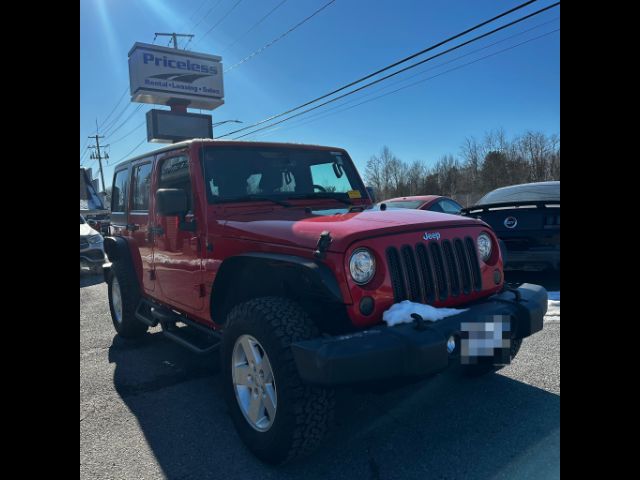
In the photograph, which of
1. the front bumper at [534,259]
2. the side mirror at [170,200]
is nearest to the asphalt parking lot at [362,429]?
the side mirror at [170,200]

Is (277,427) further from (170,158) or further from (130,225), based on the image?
(130,225)

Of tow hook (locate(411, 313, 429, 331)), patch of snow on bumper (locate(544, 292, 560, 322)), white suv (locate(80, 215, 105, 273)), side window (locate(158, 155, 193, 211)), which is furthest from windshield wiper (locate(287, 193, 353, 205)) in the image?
white suv (locate(80, 215, 105, 273))

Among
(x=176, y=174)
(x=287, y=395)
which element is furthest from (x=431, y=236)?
(x=176, y=174)

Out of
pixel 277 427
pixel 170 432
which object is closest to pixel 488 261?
pixel 277 427

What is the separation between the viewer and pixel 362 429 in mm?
2889

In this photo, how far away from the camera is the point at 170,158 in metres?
3.87

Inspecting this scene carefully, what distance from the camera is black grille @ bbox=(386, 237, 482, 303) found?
258 centimetres

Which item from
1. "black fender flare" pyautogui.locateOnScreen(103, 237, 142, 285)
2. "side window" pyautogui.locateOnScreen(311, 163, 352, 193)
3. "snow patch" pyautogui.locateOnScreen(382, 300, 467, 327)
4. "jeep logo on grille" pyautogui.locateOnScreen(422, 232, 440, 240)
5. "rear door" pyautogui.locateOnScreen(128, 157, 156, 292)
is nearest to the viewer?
"snow patch" pyautogui.locateOnScreen(382, 300, 467, 327)

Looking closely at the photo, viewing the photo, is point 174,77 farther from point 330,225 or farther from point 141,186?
point 330,225

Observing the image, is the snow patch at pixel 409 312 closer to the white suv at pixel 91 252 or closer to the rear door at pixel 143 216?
the rear door at pixel 143 216

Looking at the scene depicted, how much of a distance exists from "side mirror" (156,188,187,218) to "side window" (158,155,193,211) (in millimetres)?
223

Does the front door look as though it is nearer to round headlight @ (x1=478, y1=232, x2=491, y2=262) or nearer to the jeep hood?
the jeep hood

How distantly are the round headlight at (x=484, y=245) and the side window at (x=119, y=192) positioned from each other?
148 inches

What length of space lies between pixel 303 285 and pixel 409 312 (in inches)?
24.6
